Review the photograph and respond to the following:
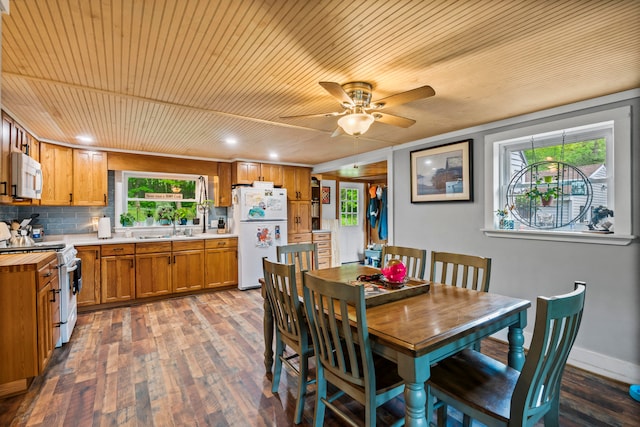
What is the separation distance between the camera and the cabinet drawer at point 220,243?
4.80 metres

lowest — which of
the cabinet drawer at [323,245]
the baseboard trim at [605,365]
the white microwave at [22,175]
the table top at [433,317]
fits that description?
the baseboard trim at [605,365]

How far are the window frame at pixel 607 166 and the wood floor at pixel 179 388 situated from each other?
108 centimetres

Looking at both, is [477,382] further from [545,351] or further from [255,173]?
[255,173]

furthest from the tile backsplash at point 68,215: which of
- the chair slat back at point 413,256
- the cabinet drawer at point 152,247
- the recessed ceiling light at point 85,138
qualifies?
the chair slat back at point 413,256

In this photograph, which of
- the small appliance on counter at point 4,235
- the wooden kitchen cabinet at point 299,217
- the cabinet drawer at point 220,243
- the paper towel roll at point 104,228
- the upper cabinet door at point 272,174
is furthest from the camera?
the wooden kitchen cabinet at point 299,217

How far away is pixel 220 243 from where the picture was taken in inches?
193

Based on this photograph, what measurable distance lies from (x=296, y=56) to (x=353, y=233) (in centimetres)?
581

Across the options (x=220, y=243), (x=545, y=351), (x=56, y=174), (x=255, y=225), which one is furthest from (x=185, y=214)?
(x=545, y=351)

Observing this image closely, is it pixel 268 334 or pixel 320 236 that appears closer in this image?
pixel 268 334

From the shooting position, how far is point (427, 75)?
6.48 ft

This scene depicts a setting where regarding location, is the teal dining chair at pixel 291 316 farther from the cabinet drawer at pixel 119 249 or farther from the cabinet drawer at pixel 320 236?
the cabinet drawer at pixel 320 236

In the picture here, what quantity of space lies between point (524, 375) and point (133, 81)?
105 inches

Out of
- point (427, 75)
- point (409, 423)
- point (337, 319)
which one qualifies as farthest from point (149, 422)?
point (427, 75)

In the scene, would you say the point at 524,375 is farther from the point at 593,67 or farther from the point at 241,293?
the point at 241,293
